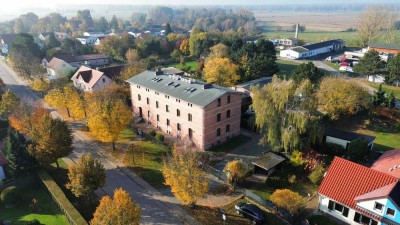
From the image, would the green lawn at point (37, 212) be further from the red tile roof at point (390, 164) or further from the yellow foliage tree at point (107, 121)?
the red tile roof at point (390, 164)

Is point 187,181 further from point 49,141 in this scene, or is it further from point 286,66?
point 286,66

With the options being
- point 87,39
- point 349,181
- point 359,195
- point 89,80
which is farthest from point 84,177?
point 87,39

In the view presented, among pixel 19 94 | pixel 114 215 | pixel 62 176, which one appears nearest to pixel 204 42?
pixel 19 94

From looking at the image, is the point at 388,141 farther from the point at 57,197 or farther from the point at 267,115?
the point at 57,197

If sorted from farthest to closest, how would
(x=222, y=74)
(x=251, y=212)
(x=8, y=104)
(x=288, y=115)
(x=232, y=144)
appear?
(x=222, y=74), (x=8, y=104), (x=232, y=144), (x=288, y=115), (x=251, y=212)

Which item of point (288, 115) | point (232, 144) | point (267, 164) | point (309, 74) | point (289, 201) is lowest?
point (232, 144)

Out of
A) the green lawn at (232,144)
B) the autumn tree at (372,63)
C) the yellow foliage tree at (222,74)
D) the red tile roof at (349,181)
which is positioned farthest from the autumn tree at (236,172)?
the autumn tree at (372,63)
